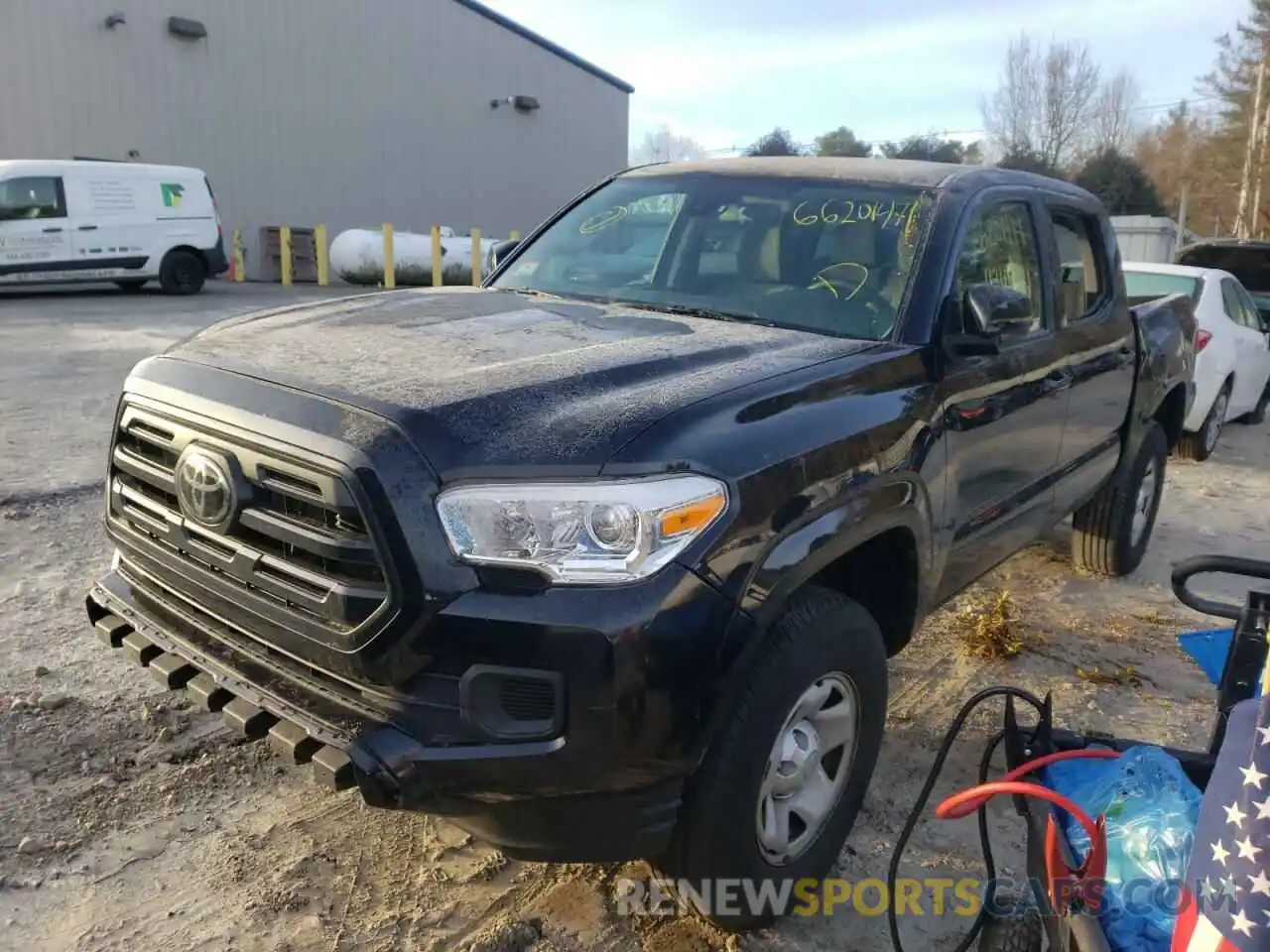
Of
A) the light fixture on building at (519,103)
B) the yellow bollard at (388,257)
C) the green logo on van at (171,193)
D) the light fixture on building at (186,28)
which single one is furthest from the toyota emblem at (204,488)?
the light fixture on building at (519,103)

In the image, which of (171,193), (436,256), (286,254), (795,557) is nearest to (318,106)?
(286,254)

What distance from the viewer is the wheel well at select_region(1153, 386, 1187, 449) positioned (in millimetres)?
5527

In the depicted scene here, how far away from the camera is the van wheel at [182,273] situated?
58.1ft

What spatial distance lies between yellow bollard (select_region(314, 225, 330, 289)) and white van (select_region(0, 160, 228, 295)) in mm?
5629

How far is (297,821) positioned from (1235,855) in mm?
2344

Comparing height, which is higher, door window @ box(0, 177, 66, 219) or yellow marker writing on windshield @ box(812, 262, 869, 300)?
door window @ box(0, 177, 66, 219)

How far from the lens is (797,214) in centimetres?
357

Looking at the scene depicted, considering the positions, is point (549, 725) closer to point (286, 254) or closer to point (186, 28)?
point (286, 254)

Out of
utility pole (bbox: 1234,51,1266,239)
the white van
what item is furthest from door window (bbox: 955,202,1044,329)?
utility pole (bbox: 1234,51,1266,239)

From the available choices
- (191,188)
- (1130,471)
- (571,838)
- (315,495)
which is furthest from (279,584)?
(191,188)

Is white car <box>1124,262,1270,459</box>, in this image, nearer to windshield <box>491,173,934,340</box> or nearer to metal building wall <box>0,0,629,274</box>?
windshield <box>491,173,934,340</box>

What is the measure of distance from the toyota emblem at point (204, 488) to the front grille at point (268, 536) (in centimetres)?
3

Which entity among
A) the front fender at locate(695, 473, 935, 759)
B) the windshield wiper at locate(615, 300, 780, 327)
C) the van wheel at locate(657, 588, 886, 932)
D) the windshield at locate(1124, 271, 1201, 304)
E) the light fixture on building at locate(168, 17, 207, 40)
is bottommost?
the van wheel at locate(657, 588, 886, 932)

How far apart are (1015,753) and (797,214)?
1.92 m
